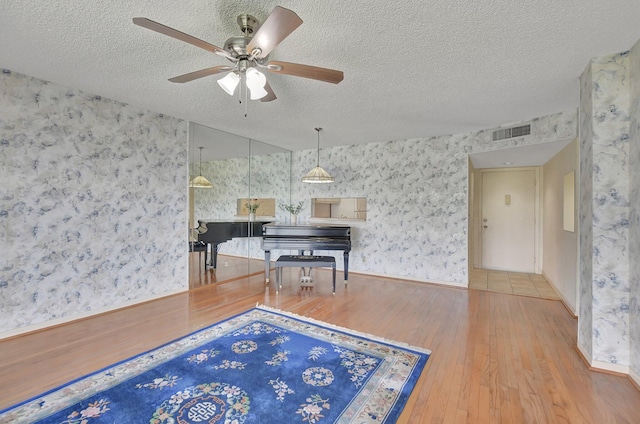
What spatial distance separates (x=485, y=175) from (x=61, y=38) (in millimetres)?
6641

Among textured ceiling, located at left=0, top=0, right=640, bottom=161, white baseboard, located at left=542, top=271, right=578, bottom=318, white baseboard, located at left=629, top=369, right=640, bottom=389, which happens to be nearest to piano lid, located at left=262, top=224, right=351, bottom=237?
textured ceiling, located at left=0, top=0, right=640, bottom=161

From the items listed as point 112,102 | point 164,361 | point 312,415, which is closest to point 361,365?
point 312,415

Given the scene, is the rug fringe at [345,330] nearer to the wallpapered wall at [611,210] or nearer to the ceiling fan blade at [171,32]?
the wallpapered wall at [611,210]

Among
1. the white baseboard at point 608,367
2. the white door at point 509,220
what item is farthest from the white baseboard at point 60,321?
the white door at point 509,220

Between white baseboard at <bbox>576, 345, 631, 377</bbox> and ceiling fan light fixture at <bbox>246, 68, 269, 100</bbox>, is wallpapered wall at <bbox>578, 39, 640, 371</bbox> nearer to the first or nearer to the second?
white baseboard at <bbox>576, 345, 631, 377</bbox>

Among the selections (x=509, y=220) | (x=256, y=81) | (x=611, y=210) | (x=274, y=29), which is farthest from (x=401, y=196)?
(x=274, y=29)

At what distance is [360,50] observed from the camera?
86.5 inches

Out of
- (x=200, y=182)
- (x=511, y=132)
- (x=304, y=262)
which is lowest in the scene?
(x=304, y=262)

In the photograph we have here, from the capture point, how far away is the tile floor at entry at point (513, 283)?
4.24 metres

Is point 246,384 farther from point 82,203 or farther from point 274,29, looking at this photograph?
point 82,203

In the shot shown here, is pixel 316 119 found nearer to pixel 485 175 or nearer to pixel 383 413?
pixel 383 413

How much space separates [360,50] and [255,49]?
0.88 metres

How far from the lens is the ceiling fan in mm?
1488

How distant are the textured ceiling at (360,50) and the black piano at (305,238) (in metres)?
1.84
